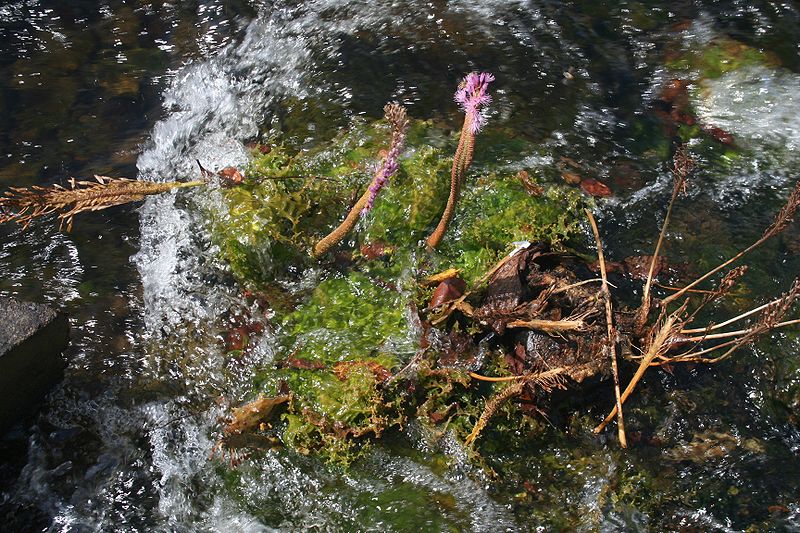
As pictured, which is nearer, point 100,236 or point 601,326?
point 601,326

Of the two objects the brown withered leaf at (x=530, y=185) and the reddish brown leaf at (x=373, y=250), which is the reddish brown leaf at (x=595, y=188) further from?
the reddish brown leaf at (x=373, y=250)

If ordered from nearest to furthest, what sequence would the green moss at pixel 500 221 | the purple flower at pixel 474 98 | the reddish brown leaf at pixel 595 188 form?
the purple flower at pixel 474 98
the green moss at pixel 500 221
the reddish brown leaf at pixel 595 188

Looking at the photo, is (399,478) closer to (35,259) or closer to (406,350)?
(406,350)

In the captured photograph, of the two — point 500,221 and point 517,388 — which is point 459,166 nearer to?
point 500,221

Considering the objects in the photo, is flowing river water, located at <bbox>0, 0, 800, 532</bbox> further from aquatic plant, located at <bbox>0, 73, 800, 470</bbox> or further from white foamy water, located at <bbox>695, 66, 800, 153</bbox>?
aquatic plant, located at <bbox>0, 73, 800, 470</bbox>

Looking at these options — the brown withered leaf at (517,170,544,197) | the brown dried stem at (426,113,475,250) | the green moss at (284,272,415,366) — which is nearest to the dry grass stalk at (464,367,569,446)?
the green moss at (284,272,415,366)

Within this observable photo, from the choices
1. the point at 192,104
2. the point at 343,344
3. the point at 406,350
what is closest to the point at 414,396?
the point at 406,350

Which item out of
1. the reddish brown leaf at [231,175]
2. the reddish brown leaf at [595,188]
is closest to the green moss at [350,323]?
the reddish brown leaf at [231,175]
